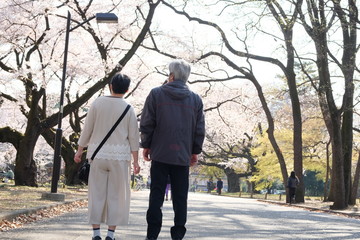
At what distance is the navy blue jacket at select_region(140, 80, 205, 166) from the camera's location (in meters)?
5.62

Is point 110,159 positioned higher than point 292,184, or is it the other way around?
point 292,184

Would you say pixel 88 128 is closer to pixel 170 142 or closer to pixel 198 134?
pixel 170 142

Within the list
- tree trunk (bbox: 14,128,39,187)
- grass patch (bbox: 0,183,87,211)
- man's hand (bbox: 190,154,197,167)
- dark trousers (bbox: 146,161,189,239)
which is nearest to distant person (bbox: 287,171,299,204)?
tree trunk (bbox: 14,128,39,187)

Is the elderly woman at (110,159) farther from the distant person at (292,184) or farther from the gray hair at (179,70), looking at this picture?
the distant person at (292,184)

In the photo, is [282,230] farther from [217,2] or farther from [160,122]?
[217,2]

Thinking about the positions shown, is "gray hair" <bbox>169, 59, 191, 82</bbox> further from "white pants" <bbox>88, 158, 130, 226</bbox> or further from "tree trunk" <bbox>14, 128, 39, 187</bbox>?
"tree trunk" <bbox>14, 128, 39, 187</bbox>

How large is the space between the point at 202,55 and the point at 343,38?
7.00 m

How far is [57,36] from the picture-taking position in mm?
28438

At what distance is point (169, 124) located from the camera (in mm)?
5629

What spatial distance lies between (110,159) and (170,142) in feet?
2.04

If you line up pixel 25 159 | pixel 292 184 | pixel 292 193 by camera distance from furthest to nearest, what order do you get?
pixel 292 193 → pixel 292 184 → pixel 25 159

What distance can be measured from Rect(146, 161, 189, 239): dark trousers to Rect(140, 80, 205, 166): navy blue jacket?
4.6 inches

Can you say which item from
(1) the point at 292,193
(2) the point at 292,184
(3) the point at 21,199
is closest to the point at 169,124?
(3) the point at 21,199

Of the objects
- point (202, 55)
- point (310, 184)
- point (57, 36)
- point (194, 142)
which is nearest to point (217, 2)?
point (202, 55)
